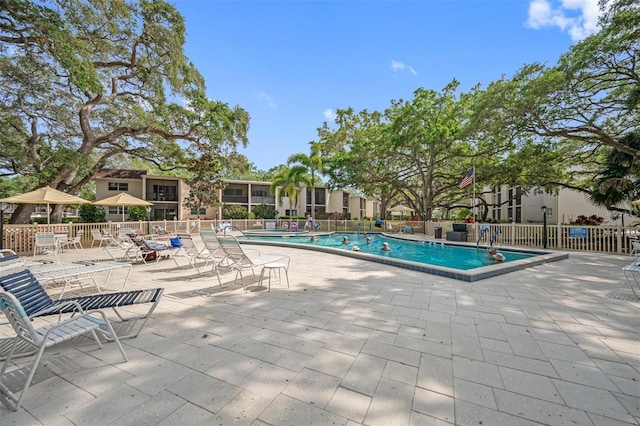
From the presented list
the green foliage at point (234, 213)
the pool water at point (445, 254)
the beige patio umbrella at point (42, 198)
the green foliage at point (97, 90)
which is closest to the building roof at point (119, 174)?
the green foliage at point (97, 90)

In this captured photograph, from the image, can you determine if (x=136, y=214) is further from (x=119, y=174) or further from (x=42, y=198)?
(x=42, y=198)

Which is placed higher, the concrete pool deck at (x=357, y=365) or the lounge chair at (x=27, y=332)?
the lounge chair at (x=27, y=332)

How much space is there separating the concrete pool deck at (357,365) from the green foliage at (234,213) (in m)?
23.4

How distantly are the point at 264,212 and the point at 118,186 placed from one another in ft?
46.2

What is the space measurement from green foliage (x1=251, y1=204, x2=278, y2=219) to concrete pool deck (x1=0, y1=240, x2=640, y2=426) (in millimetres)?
24852

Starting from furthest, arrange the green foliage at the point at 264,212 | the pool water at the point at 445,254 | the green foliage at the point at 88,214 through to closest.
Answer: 1. the green foliage at the point at 264,212
2. the green foliage at the point at 88,214
3. the pool water at the point at 445,254

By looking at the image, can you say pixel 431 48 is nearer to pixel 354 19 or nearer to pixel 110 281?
pixel 354 19

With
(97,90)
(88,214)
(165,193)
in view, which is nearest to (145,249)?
(97,90)

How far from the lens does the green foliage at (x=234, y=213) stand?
26822 mm

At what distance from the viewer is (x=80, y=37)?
11.0 metres

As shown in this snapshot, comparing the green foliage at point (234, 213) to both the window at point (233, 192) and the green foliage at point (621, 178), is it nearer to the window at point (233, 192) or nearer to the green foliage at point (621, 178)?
the window at point (233, 192)

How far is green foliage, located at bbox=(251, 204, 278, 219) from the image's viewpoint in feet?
95.0

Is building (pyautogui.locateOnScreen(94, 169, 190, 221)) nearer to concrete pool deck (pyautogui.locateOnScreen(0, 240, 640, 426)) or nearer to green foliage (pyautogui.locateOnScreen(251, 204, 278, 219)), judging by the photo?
green foliage (pyautogui.locateOnScreen(251, 204, 278, 219))

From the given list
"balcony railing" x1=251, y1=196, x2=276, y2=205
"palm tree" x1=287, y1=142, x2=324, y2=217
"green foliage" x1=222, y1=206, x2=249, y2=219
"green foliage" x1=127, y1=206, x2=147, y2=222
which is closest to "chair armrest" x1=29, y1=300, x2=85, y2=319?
"palm tree" x1=287, y1=142, x2=324, y2=217
